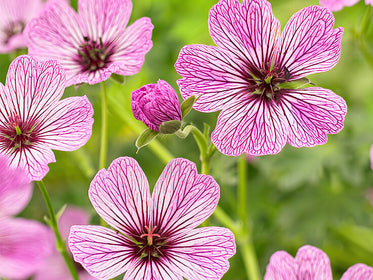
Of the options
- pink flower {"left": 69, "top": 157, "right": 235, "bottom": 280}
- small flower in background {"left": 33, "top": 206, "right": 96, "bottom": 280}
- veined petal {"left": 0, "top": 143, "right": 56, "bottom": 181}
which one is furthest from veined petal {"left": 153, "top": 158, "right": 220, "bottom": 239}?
small flower in background {"left": 33, "top": 206, "right": 96, "bottom": 280}

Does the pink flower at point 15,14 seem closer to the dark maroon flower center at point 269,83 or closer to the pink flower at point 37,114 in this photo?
the pink flower at point 37,114

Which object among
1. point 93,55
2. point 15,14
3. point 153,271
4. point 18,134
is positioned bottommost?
point 153,271

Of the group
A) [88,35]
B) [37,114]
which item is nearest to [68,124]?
[37,114]

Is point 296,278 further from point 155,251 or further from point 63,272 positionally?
point 63,272

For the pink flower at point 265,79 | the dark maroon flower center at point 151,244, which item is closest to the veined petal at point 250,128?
the pink flower at point 265,79

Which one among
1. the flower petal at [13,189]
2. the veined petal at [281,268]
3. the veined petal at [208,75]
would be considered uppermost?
the veined petal at [208,75]

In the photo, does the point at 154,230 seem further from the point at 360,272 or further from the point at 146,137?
the point at 360,272

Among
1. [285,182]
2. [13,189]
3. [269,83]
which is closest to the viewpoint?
[13,189]
